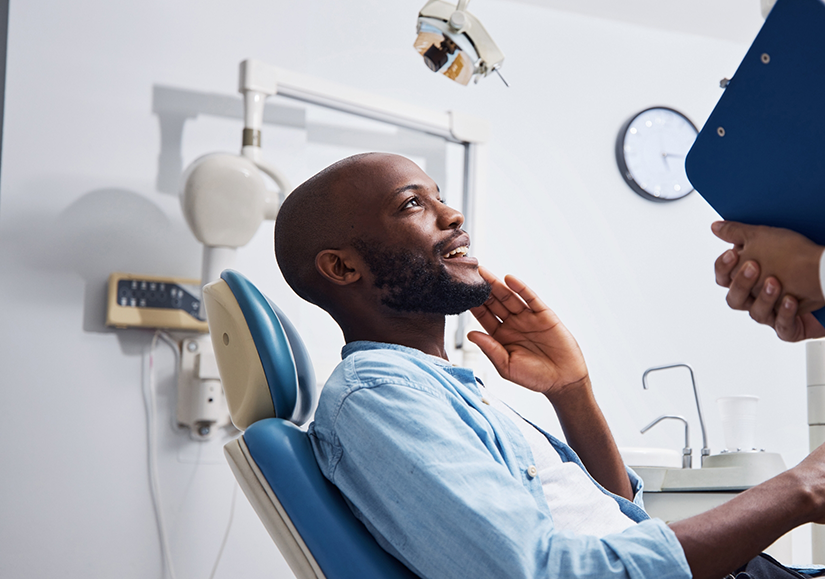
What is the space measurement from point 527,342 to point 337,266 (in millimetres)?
387

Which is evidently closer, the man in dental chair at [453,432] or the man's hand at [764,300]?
the man in dental chair at [453,432]

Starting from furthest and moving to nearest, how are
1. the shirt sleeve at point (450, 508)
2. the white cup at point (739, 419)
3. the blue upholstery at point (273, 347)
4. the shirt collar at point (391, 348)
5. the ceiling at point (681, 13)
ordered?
the ceiling at point (681, 13) → the white cup at point (739, 419) → the shirt collar at point (391, 348) → the blue upholstery at point (273, 347) → the shirt sleeve at point (450, 508)

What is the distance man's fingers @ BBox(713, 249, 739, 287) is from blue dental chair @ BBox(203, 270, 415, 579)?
1.97 ft

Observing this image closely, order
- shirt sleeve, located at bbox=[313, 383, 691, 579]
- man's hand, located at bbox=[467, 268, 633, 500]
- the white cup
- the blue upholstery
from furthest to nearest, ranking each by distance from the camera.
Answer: the white cup < man's hand, located at bbox=[467, 268, 633, 500] < the blue upholstery < shirt sleeve, located at bbox=[313, 383, 691, 579]

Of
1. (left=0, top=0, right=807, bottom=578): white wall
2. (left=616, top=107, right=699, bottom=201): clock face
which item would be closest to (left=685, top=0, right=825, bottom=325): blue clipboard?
(left=0, top=0, right=807, bottom=578): white wall

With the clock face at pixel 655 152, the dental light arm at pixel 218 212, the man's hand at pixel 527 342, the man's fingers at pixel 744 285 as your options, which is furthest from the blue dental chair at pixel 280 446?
the clock face at pixel 655 152

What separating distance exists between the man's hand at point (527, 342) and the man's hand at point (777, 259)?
319 mm

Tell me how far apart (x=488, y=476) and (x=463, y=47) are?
4.09 ft

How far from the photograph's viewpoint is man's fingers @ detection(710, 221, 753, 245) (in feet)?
3.26

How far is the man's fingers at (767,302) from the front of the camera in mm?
985

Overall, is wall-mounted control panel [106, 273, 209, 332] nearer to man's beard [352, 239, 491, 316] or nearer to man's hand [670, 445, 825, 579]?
man's beard [352, 239, 491, 316]

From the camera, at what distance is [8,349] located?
66.7 inches

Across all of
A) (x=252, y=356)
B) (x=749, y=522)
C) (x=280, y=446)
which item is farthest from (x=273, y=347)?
(x=749, y=522)

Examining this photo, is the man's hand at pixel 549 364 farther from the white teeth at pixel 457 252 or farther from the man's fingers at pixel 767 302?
the man's fingers at pixel 767 302
